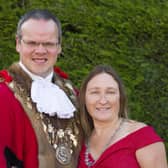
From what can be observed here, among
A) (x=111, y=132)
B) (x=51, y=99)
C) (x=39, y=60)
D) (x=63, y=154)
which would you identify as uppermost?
(x=39, y=60)

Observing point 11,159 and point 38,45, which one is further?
point 38,45

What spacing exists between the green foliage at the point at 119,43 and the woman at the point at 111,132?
5.83ft

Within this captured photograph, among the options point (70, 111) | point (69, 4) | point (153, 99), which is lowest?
point (153, 99)

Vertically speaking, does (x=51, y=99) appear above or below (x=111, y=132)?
above

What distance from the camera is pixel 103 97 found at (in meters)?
3.70

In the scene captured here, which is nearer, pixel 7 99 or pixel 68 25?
pixel 7 99

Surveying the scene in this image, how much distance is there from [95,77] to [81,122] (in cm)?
30

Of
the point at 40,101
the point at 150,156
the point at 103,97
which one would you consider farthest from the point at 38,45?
the point at 150,156

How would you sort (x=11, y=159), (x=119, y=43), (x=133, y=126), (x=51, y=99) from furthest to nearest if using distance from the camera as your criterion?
(x=119, y=43) → (x=51, y=99) → (x=133, y=126) → (x=11, y=159)

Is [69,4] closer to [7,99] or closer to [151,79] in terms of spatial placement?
[151,79]

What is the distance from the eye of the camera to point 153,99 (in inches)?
238

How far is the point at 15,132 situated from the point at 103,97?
0.57 meters

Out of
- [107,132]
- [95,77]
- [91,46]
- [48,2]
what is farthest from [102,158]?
[48,2]

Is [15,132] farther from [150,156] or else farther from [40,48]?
[150,156]
